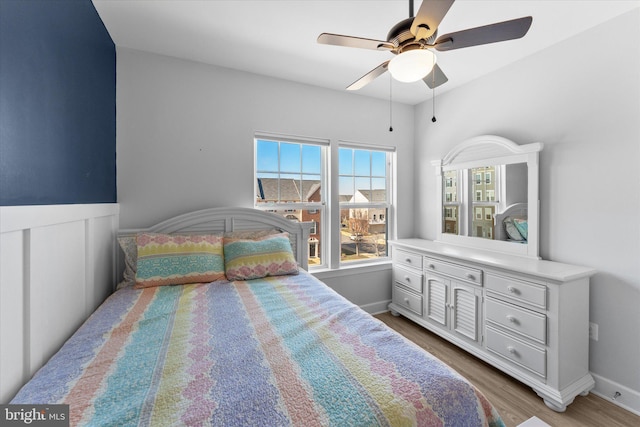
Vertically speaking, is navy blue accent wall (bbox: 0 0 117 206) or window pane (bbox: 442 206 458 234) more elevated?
navy blue accent wall (bbox: 0 0 117 206)

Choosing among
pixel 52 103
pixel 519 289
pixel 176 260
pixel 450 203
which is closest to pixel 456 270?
pixel 519 289

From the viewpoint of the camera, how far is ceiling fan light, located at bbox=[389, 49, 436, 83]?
123cm

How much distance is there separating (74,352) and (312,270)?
2043 millimetres

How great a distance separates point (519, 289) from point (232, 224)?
2.34 meters

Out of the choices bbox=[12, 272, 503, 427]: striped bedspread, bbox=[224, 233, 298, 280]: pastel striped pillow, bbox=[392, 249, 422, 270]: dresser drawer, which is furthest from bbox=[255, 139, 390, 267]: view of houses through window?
bbox=[12, 272, 503, 427]: striped bedspread

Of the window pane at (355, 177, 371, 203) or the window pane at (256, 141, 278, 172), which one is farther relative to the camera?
the window pane at (355, 177, 371, 203)

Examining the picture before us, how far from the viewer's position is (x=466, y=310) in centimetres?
229

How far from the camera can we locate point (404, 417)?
2.49ft

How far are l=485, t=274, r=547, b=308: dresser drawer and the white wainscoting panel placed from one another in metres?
2.68

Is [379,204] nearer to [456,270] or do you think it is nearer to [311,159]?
[311,159]

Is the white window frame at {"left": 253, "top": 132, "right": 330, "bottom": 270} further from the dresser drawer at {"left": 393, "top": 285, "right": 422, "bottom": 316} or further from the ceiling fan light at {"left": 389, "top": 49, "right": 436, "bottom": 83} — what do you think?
the ceiling fan light at {"left": 389, "top": 49, "right": 436, "bottom": 83}

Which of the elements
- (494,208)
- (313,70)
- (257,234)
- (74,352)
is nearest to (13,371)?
(74,352)

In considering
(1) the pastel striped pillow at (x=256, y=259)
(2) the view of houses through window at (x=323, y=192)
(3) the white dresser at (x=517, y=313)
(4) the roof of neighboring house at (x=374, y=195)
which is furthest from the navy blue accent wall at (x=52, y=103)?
(3) the white dresser at (x=517, y=313)

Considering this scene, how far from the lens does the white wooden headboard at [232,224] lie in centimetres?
220
